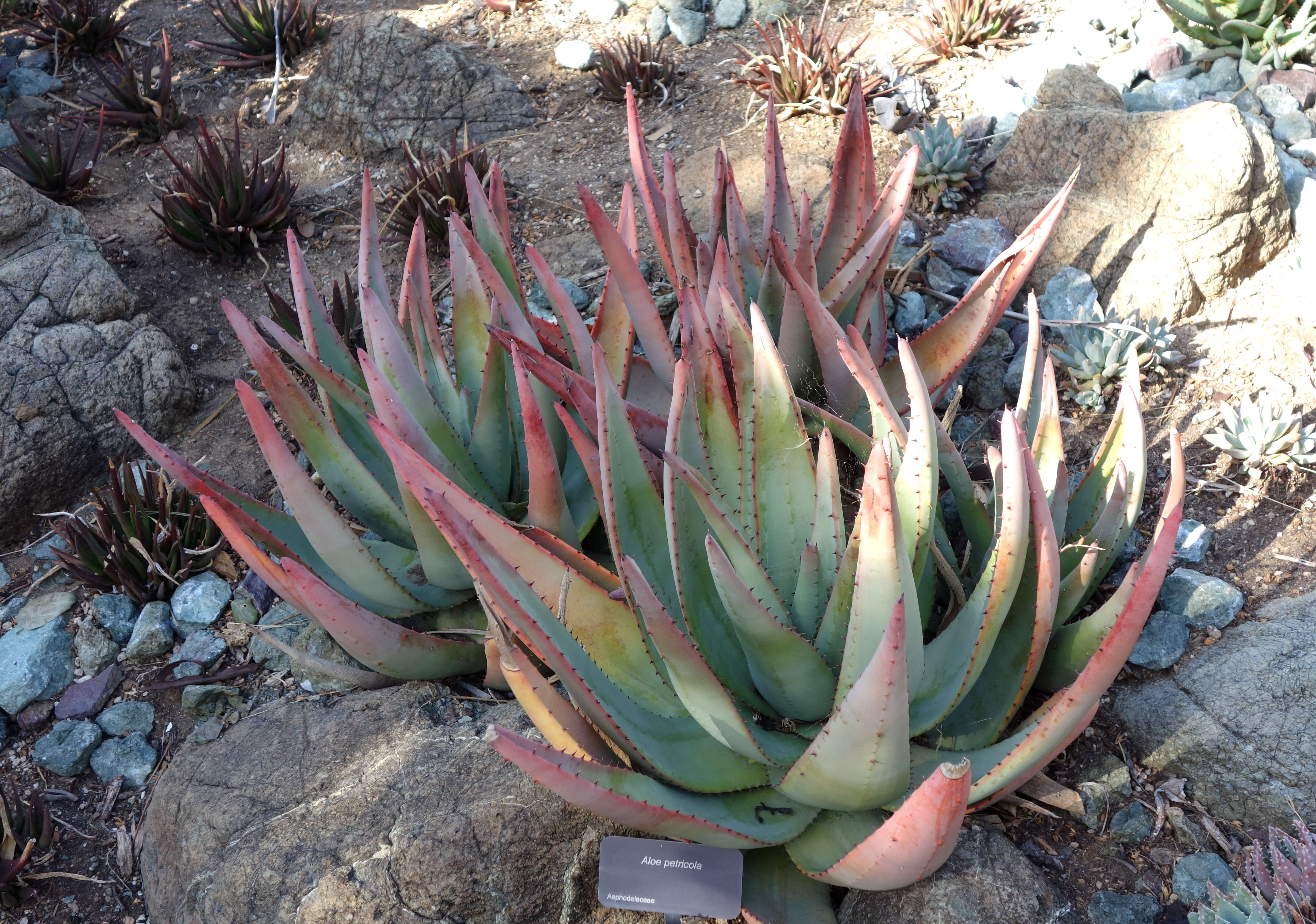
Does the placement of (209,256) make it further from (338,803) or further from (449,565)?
(338,803)

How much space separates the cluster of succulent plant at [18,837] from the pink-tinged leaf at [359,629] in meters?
0.87

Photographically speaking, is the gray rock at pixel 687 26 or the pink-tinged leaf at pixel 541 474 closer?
the pink-tinged leaf at pixel 541 474

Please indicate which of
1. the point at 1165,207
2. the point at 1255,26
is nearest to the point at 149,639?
the point at 1165,207

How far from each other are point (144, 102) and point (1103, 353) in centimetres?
471

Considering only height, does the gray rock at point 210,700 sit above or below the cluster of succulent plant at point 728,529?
below

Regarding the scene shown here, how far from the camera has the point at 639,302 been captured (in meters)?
2.19

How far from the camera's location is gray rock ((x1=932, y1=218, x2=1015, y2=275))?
3.14m

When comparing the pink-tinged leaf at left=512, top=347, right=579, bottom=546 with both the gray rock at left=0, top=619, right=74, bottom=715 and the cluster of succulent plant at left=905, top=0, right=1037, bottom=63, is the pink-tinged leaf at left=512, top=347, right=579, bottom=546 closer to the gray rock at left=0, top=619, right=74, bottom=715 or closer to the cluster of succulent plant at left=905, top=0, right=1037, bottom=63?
the gray rock at left=0, top=619, right=74, bottom=715

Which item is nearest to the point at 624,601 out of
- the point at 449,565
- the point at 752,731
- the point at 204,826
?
the point at 752,731

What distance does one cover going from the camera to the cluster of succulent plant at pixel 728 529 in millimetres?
1424

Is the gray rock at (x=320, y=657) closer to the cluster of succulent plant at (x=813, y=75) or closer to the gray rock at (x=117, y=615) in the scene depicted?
the gray rock at (x=117, y=615)

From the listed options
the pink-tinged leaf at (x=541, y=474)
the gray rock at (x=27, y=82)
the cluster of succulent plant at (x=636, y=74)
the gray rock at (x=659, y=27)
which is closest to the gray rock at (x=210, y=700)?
the pink-tinged leaf at (x=541, y=474)

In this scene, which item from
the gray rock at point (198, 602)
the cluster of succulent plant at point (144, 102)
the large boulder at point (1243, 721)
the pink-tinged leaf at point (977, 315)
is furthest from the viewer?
the cluster of succulent plant at point (144, 102)

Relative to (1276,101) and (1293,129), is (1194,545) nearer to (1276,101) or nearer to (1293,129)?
(1293,129)
